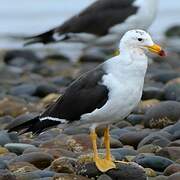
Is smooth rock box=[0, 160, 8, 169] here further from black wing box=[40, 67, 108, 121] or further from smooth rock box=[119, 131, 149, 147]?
smooth rock box=[119, 131, 149, 147]

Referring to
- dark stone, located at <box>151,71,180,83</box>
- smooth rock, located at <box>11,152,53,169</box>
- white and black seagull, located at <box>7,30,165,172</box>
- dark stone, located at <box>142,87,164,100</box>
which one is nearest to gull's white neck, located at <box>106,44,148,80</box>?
white and black seagull, located at <box>7,30,165,172</box>

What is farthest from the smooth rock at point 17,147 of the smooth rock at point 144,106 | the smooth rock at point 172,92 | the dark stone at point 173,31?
the dark stone at point 173,31

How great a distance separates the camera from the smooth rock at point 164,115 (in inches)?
308

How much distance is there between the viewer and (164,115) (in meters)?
7.82

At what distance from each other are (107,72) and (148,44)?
0.41 metres

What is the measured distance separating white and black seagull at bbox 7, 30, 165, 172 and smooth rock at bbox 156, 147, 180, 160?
48 centimetres

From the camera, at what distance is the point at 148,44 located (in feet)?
20.9

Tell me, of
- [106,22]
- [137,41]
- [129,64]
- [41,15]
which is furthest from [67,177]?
[41,15]

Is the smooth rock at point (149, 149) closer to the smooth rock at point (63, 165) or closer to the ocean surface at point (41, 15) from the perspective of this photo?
the smooth rock at point (63, 165)

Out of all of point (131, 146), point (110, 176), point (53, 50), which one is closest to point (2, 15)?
point (53, 50)

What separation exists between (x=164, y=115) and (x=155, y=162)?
1526 millimetres

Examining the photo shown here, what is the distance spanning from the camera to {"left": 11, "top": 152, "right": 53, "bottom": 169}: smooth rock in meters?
6.48

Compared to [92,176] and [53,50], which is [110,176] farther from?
[53,50]

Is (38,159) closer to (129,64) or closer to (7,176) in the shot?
(7,176)
